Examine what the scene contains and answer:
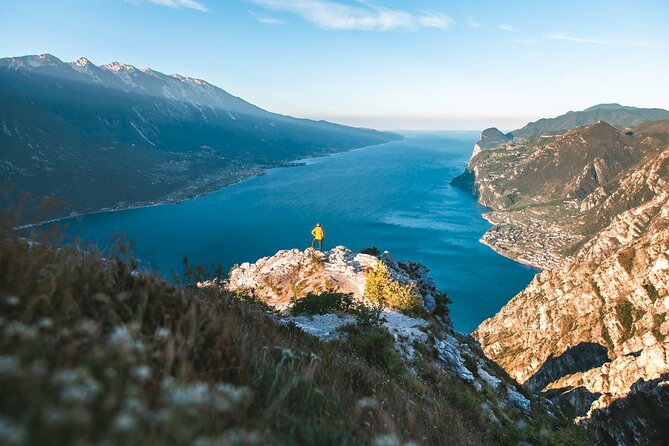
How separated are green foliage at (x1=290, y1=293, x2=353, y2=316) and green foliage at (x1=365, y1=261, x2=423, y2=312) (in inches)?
135

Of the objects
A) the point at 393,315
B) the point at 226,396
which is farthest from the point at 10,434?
the point at 393,315

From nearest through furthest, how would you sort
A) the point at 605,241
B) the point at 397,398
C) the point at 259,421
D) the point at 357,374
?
the point at 259,421 → the point at 397,398 → the point at 357,374 → the point at 605,241

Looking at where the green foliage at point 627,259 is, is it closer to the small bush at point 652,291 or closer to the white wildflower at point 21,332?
the small bush at point 652,291

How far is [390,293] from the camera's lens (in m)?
25.3

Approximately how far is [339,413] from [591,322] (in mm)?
104906

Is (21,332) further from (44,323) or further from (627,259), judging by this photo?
(627,259)

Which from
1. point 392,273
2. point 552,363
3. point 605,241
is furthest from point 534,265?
point 392,273

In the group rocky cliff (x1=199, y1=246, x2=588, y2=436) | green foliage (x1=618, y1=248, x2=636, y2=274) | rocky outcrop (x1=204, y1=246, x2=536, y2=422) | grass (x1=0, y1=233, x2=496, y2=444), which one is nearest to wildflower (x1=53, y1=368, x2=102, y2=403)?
grass (x1=0, y1=233, x2=496, y2=444)

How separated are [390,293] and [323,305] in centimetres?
644

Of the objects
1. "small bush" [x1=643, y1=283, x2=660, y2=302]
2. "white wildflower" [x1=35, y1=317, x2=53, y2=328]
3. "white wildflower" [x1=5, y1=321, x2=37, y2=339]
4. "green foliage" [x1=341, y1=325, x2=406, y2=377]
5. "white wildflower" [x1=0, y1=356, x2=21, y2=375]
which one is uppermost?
"white wildflower" [x1=0, y1=356, x2=21, y2=375]

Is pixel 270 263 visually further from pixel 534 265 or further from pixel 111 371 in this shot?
pixel 534 265

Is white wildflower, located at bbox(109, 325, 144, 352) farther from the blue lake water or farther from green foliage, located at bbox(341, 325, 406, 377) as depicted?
the blue lake water

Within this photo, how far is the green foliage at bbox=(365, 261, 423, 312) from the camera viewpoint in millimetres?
24375

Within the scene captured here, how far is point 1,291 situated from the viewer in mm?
3240
